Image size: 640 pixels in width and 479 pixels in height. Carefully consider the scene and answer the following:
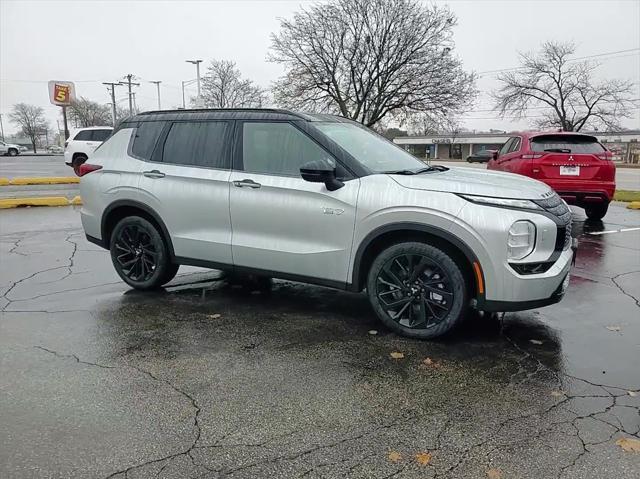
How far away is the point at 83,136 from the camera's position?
21734 millimetres

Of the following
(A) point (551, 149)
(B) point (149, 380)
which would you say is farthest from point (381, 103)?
(B) point (149, 380)

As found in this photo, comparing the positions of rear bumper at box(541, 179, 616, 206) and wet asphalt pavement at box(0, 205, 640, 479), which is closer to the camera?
wet asphalt pavement at box(0, 205, 640, 479)

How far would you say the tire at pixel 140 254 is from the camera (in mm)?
5329

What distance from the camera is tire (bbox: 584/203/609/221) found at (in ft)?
32.8

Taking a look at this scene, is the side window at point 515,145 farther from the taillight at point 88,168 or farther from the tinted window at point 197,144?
the taillight at point 88,168

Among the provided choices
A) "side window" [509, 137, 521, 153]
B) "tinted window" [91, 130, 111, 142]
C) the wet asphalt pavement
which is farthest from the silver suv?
"tinted window" [91, 130, 111, 142]

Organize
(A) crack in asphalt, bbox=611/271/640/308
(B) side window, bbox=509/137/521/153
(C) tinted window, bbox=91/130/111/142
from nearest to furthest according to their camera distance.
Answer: (A) crack in asphalt, bbox=611/271/640/308 → (B) side window, bbox=509/137/521/153 → (C) tinted window, bbox=91/130/111/142

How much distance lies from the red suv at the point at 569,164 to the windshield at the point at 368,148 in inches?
189

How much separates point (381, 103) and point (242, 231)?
27247 mm

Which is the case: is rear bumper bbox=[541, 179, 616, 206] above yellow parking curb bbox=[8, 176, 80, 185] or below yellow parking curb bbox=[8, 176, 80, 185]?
above

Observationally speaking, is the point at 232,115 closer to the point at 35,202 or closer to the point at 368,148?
the point at 368,148

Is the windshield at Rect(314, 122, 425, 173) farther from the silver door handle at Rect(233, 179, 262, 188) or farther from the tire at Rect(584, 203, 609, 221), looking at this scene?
the tire at Rect(584, 203, 609, 221)

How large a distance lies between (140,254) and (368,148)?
8.62 ft

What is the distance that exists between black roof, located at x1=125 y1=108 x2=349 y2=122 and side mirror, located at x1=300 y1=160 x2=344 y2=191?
0.71 meters
